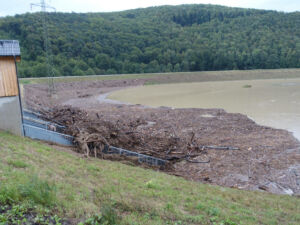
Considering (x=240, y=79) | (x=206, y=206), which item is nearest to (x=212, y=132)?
(x=206, y=206)

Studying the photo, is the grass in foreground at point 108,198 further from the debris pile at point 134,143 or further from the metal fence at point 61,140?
the debris pile at point 134,143

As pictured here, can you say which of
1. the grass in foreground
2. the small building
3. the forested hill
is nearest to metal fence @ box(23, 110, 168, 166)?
the small building

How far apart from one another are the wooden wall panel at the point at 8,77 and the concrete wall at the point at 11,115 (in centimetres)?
28

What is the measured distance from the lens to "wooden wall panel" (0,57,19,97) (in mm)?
11391

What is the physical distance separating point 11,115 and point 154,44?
91382mm

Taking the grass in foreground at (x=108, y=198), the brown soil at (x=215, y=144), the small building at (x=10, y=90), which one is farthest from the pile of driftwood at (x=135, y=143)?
the grass in foreground at (x=108, y=198)

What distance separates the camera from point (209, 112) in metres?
26.6

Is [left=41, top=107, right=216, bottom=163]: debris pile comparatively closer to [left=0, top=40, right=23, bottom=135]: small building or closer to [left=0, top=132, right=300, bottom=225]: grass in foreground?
[left=0, top=40, right=23, bottom=135]: small building

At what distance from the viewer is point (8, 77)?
11.6 metres

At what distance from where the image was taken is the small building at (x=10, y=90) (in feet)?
36.9

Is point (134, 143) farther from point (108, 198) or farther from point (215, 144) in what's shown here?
point (108, 198)

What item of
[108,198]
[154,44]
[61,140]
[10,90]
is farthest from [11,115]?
[154,44]

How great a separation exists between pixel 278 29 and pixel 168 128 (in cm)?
10378

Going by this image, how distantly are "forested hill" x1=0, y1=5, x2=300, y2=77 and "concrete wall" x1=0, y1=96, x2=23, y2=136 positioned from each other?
4772 centimetres
